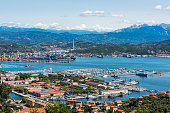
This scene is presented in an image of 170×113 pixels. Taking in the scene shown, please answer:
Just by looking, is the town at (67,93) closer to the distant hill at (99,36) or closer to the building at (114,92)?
the building at (114,92)

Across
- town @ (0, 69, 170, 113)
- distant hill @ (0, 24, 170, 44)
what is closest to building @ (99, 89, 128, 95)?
town @ (0, 69, 170, 113)

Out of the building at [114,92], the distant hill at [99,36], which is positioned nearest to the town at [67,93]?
the building at [114,92]

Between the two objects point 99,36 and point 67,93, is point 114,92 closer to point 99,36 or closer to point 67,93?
point 67,93

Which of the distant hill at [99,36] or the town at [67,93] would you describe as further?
the distant hill at [99,36]

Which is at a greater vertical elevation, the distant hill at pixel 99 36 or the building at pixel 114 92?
the distant hill at pixel 99 36

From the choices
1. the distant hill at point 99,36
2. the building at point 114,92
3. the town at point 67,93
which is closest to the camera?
the town at point 67,93

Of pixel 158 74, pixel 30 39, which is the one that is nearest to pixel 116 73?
pixel 158 74

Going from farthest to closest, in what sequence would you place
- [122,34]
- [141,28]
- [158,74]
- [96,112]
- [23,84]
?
[141,28] → [122,34] → [158,74] → [23,84] → [96,112]

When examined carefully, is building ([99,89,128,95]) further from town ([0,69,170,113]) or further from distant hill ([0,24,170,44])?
distant hill ([0,24,170,44])

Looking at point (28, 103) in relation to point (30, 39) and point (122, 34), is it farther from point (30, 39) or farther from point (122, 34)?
point (122, 34)
